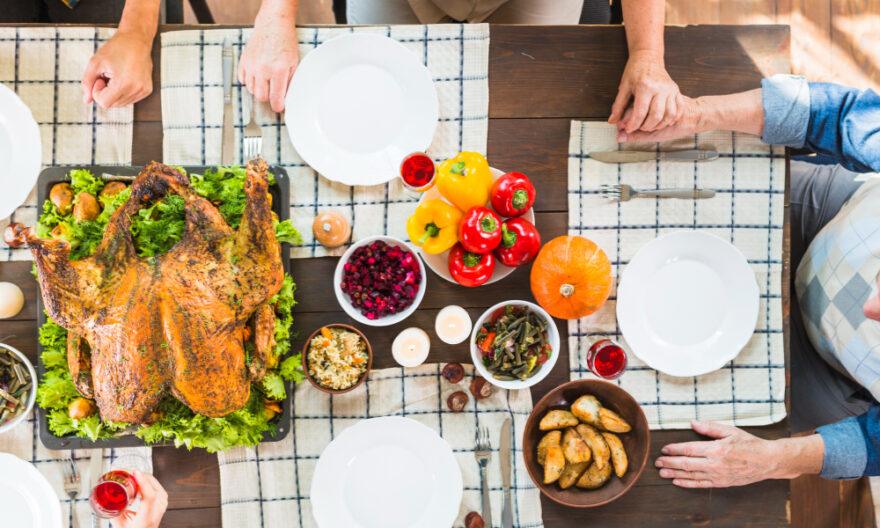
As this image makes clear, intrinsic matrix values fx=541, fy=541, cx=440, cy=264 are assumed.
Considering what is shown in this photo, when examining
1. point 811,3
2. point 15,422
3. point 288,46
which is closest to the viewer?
point 15,422

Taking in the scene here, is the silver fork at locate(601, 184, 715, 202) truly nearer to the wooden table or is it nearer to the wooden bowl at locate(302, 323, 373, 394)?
the wooden table

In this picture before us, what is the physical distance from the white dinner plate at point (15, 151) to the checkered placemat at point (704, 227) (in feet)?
4.49

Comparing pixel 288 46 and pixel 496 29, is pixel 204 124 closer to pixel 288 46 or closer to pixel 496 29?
pixel 288 46

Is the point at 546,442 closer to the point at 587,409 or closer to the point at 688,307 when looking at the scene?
the point at 587,409

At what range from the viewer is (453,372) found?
53.9 inches

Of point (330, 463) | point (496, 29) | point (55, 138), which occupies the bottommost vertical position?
point (330, 463)

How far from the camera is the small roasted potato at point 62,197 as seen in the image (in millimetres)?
1283

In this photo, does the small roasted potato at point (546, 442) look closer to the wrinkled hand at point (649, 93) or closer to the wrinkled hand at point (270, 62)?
the wrinkled hand at point (649, 93)

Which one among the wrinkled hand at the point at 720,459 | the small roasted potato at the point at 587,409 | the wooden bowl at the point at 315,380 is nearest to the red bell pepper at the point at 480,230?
the wooden bowl at the point at 315,380

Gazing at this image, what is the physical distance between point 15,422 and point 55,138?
0.70 meters

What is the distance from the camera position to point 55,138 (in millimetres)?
1389

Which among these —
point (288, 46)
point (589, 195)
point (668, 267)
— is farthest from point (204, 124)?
point (668, 267)

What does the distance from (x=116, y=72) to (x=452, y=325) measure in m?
1.04

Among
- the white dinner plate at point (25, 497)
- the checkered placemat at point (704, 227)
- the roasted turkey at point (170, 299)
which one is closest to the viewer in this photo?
the roasted turkey at point (170, 299)
